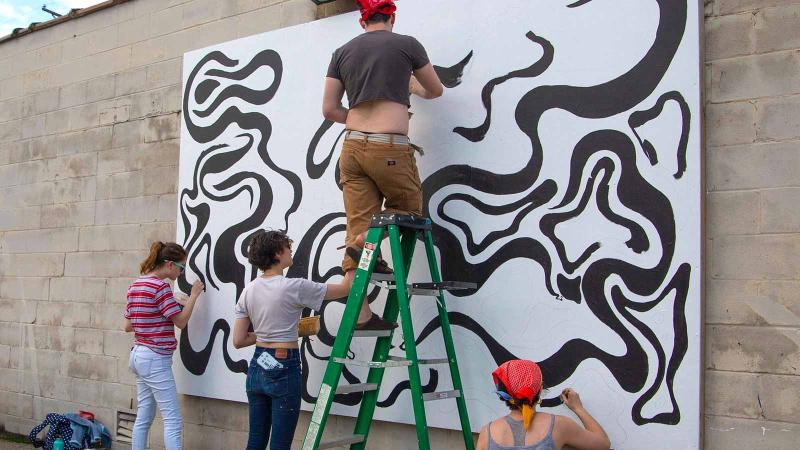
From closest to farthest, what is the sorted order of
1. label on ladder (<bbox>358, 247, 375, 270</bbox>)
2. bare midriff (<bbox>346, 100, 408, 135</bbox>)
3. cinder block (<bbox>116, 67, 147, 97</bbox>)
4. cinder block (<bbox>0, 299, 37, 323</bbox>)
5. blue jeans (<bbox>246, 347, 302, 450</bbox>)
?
1. label on ladder (<bbox>358, 247, 375, 270</bbox>)
2. bare midriff (<bbox>346, 100, 408, 135</bbox>)
3. blue jeans (<bbox>246, 347, 302, 450</bbox>)
4. cinder block (<bbox>116, 67, 147, 97</bbox>)
5. cinder block (<bbox>0, 299, 37, 323</bbox>)

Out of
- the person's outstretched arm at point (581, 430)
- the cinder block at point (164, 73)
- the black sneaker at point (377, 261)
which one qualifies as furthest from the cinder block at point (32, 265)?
the person's outstretched arm at point (581, 430)

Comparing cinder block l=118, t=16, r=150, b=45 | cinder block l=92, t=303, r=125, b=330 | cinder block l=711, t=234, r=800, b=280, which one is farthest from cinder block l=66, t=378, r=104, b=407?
cinder block l=711, t=234, r=800, b=280

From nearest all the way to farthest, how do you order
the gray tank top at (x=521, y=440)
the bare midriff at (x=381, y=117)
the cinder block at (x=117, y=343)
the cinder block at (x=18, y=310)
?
the gray tank top at (x=521, y=440) < the bare midriff at (x=381, y=117) < the cinder block at (x=117, y=343) < the cinder block at (x=18, y=310)

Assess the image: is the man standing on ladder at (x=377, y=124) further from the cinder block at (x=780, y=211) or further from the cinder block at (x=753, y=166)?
the cinder block at (x=780, y=211)

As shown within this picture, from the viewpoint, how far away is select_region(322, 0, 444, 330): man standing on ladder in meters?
3.80

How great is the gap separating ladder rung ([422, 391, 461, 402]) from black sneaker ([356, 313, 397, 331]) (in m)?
0.43

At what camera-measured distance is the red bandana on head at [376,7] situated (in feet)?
12.7

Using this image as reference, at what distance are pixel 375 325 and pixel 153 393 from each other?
75.5 inches

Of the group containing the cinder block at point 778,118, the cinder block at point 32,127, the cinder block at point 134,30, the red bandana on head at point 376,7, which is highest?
the cinder block at point 134,30

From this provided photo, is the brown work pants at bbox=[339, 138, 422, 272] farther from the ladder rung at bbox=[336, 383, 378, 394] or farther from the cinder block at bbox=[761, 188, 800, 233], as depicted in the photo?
Result: the cinder block at bbox=[761, 188, 800, 233]

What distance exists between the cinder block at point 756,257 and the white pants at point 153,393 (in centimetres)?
326

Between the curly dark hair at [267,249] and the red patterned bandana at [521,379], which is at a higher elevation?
the curly dark hair at [267,249]

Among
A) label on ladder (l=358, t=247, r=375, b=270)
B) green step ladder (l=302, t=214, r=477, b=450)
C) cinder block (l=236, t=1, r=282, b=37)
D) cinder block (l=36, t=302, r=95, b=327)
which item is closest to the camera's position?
green step ladder (l=302, t=214, r=477, b=450)

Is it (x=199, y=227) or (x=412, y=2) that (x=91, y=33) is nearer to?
(x=199, y=227)
